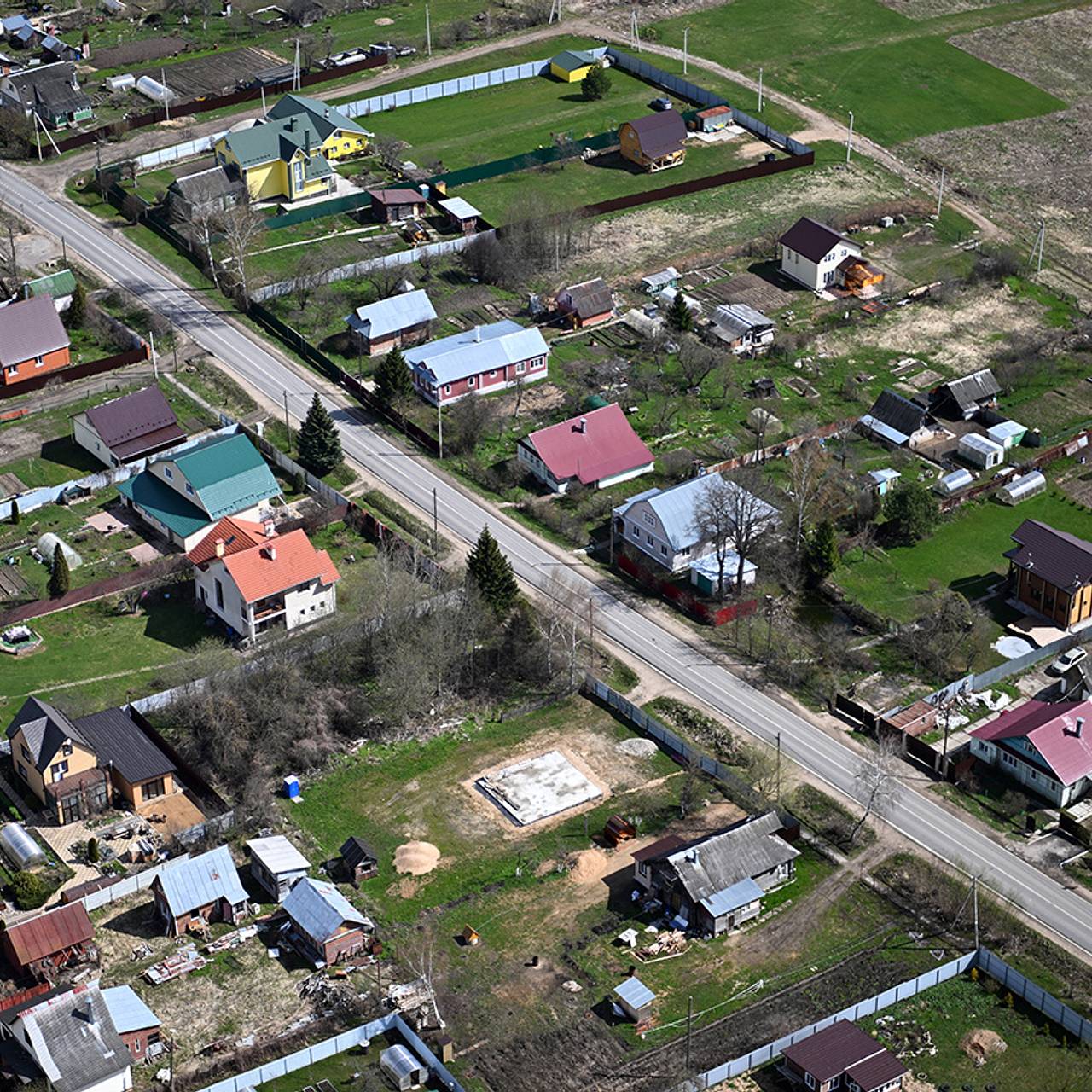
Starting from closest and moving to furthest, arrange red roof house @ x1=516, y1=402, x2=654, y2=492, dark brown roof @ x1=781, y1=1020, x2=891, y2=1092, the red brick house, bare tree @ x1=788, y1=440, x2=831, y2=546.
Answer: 1. dark brown roof @ x1=781, y1=1020, x2=891, y2=1092
2. bare tree @ x1=788, y1=440, x2=831, y2=546
3. red roof house @ x1=516, y1=402, x2=654, y2=492
4. the red brick house

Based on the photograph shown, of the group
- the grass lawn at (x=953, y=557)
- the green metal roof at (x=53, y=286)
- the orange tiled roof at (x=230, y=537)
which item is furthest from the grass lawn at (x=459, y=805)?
the green metal roof at (x=53, y=286)

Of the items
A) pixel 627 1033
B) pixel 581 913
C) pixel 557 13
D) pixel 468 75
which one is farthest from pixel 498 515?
pixel 557 13

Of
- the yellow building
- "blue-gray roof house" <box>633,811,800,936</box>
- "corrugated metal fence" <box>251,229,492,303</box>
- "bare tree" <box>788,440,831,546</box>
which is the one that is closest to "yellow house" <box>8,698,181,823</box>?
"blue-gray roof house" <box>633,811,800,936</box>

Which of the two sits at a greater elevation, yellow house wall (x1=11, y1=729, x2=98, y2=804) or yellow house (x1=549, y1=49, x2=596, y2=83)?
yellow house (x1=549, y1=49, x2=596, y2=83)

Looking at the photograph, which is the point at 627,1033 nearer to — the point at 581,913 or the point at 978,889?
the point at 581,913

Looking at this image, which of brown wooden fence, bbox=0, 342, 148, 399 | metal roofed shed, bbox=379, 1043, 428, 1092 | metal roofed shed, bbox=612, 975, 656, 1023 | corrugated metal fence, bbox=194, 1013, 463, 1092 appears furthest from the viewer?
brown wooden fence, bbox=0, 342, 148, 399

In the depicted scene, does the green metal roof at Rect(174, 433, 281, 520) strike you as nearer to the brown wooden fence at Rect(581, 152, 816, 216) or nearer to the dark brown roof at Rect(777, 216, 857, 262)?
the brown wooden fence at Rect(581, 152, 816, 216)

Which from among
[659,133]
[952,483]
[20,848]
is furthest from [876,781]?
[659,133]

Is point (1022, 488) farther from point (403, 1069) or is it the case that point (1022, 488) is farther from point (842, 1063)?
point (403, 1069)
